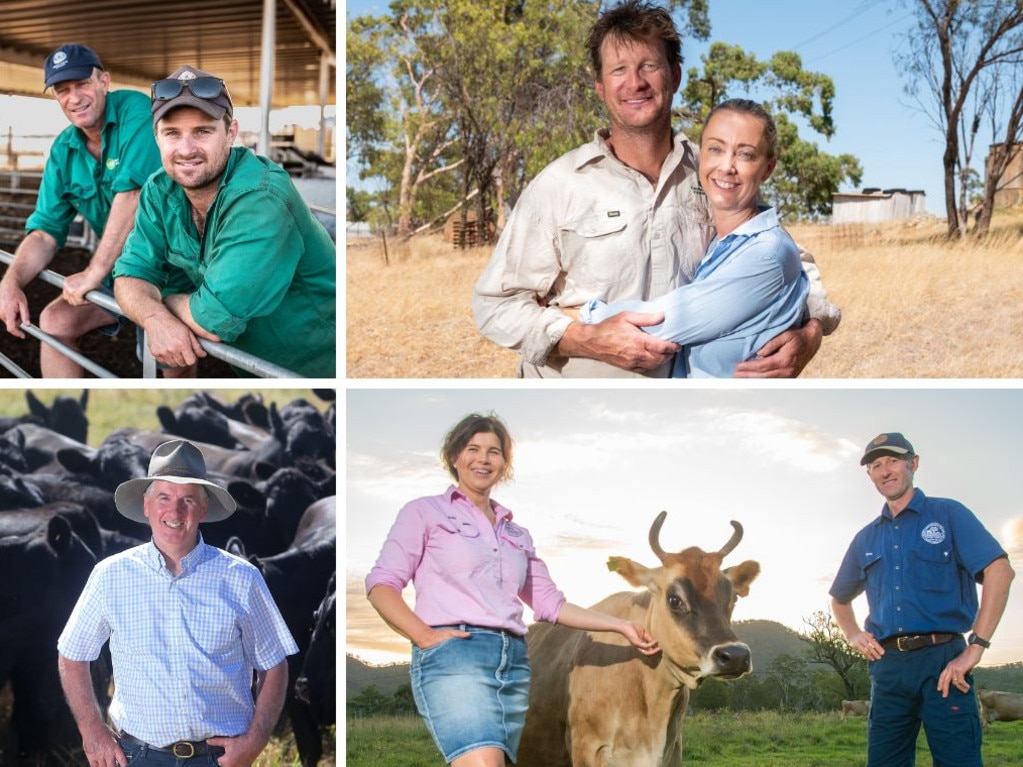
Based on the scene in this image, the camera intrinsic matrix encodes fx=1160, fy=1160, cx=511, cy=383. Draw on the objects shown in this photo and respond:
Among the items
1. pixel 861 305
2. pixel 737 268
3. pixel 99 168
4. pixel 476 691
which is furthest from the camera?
pixel 861 305

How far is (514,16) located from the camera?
4.45 meters

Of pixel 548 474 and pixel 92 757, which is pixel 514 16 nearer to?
pixel 548 474

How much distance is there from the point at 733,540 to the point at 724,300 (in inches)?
44.4

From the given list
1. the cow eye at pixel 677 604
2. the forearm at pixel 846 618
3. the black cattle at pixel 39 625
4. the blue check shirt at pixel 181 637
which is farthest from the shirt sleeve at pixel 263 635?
the forearm at pixel 846 618

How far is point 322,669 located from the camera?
158 inches

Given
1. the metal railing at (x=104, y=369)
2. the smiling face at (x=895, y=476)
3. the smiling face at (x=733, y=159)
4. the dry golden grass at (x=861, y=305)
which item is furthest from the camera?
the dry golden grass at (x=861, y=305)

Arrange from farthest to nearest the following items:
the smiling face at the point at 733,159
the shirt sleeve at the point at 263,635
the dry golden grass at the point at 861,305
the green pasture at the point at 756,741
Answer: the dry golden grass at the point at 861,305 < the green pasture at the point at 756,741 < the shirt sleeve at the point at 263,635 < the smiling face at the point at 733,159

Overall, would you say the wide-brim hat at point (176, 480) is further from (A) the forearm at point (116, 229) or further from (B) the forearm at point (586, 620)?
(B) the forearm at point (586, 620)

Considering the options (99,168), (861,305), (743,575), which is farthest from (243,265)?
(861,305)

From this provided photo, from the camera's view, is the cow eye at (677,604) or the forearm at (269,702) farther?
the cow eye at (677,604)

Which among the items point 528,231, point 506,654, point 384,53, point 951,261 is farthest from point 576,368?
point 951,261

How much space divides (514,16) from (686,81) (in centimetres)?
75

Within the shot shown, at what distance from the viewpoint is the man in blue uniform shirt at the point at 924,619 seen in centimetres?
381

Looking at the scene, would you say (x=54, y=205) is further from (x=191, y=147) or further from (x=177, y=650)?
(x=177, y=650)
